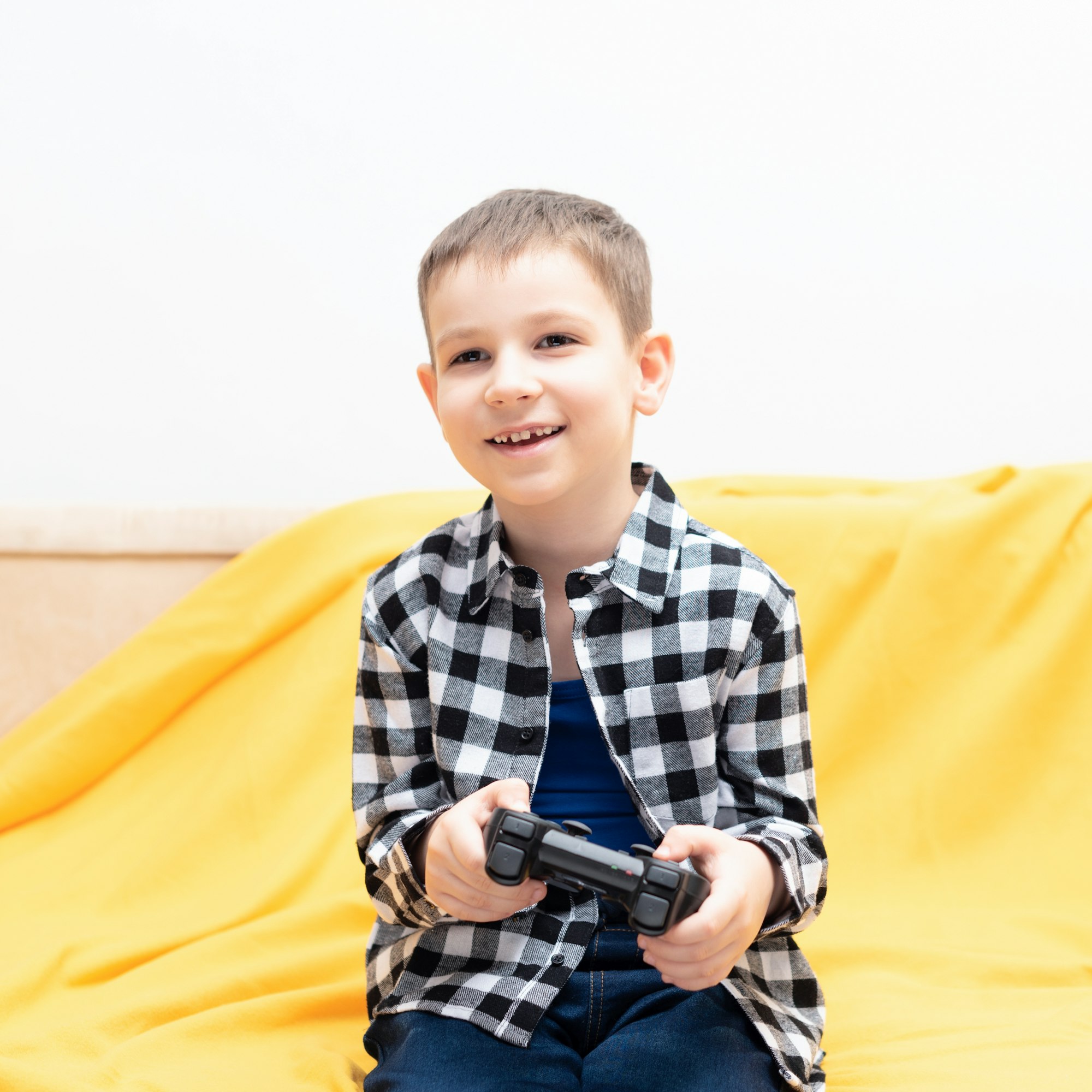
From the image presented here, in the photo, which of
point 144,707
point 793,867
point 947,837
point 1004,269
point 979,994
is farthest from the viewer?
point 1004,269

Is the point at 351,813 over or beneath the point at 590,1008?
beneath

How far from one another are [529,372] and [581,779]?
27 cm

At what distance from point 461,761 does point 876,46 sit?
55.5 inches

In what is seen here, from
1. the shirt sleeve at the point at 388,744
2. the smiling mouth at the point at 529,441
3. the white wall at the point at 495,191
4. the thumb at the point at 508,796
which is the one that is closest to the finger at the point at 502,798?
the thumb at the point at 508,796

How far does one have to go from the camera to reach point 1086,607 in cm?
108

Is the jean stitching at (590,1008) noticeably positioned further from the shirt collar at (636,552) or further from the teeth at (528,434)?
the teeth at (528,434)

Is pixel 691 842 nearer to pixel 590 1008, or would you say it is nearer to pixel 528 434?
pixel 590 1008

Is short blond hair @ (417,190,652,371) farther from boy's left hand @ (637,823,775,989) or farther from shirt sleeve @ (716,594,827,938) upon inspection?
boy's left hand @ (637,823,775,989)

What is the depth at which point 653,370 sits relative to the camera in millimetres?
733

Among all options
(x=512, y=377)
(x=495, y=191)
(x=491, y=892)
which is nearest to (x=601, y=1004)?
(x=491, y=892)

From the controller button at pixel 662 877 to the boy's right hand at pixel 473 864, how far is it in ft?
0.25

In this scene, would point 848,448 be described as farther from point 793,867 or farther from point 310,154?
point 793,867

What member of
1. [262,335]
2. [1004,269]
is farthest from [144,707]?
[1004,269]

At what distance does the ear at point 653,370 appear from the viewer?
72 cm
